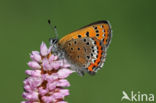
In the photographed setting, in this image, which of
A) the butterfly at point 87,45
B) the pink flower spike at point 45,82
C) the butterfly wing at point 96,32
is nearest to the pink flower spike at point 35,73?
the pink flower spike at point 45,82

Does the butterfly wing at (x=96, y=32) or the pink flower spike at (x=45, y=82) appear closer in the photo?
the pink flower spike at (x=45, y=82)

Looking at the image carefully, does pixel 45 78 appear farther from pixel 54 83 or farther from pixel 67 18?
pixel 67 18

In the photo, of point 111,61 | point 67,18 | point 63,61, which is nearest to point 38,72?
point 63,61

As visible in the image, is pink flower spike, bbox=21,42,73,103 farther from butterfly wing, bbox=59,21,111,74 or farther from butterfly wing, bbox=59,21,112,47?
butterfly wing, bbox=59,21,112,47

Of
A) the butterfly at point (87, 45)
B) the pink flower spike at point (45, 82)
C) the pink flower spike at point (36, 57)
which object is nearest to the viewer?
the pink flower spike at point (45, 82)

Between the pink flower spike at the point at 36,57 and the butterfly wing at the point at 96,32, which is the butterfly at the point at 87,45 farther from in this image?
the pink flower spike at the point at 36,57

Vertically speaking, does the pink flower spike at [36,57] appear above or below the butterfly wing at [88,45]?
below

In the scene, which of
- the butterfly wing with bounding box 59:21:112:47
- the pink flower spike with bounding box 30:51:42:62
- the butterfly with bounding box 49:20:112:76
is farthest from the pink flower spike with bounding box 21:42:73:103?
the butterfly wing with bounding box 59:21:112:47
